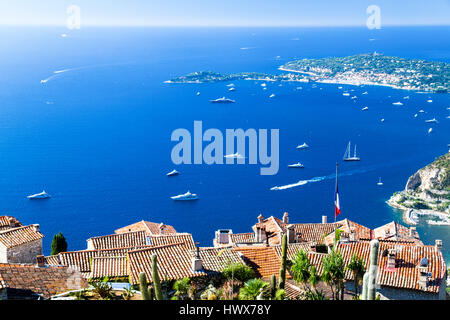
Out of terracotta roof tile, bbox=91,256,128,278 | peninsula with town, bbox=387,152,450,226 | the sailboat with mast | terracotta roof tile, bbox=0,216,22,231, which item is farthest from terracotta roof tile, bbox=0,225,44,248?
the sailboat with mast

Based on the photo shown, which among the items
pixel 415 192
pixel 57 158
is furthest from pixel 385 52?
pixel 57 158

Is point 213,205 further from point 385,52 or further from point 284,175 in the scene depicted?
point 385,52

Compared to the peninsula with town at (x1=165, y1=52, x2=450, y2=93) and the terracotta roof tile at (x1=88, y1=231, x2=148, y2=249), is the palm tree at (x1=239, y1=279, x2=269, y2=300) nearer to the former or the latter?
the terracotta roof tile at (x1=88, y1=231, x2=148, y2=249)

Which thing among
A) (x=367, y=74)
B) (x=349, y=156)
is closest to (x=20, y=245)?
(x=349, y=156)

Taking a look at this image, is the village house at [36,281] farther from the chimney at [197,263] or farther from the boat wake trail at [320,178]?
the boat wake trail at [320,178]

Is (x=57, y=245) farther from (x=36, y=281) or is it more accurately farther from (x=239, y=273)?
(x=239, y=273)

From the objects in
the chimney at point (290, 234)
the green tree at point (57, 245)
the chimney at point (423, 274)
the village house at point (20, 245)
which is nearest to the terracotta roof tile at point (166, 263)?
the village house at point (20, 245)
